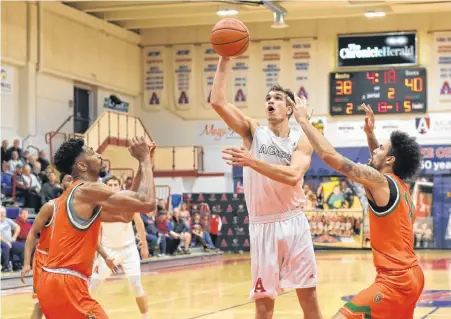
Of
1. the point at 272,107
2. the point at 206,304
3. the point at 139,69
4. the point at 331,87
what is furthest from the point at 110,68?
the point at 272,107

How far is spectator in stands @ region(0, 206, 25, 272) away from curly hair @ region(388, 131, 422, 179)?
38.5ft

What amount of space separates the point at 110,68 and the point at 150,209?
25635 mm

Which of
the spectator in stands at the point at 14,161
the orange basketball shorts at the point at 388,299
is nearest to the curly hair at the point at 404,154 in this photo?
the orange basketball shorts at the point at 388,299

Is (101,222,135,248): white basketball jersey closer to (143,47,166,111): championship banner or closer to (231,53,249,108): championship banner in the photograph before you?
(231,53,249,108): championship banner

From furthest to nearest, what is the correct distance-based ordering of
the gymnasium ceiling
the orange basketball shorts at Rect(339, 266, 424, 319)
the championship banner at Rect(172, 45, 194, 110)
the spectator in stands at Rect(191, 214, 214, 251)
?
1. the championship banner at Rect(172, 45, 194, 110)
2. the gymnasium ceiling
3. the spectator in stands at Rect(191, 214, 214, 251)
4. the orange basketball shorts at Rect(339, 266, 424, 319)

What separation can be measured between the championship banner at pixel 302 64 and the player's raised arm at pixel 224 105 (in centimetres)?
2410

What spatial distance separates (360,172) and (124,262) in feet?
17.7

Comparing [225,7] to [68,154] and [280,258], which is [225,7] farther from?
[68,154]

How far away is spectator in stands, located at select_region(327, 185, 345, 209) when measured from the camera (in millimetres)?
29516

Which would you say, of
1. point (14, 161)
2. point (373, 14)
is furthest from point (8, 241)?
point (373, 14)

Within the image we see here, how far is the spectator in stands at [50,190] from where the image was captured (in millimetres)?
20969

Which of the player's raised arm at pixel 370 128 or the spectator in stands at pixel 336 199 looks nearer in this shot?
the player's raised arm at pixel 370 128

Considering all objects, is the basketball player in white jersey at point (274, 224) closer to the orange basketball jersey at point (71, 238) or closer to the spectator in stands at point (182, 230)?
the orange basketball jersey at point (71, 238)

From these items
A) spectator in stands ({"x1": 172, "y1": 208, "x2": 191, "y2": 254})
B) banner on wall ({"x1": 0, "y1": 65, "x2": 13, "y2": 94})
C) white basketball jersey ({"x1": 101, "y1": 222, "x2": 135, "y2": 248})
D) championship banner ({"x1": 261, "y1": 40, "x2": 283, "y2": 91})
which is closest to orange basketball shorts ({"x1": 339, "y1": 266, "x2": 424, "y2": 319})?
white basketball jersey ({"x1": 101, "y1": 222, "x2": 135, "y2": 248})
